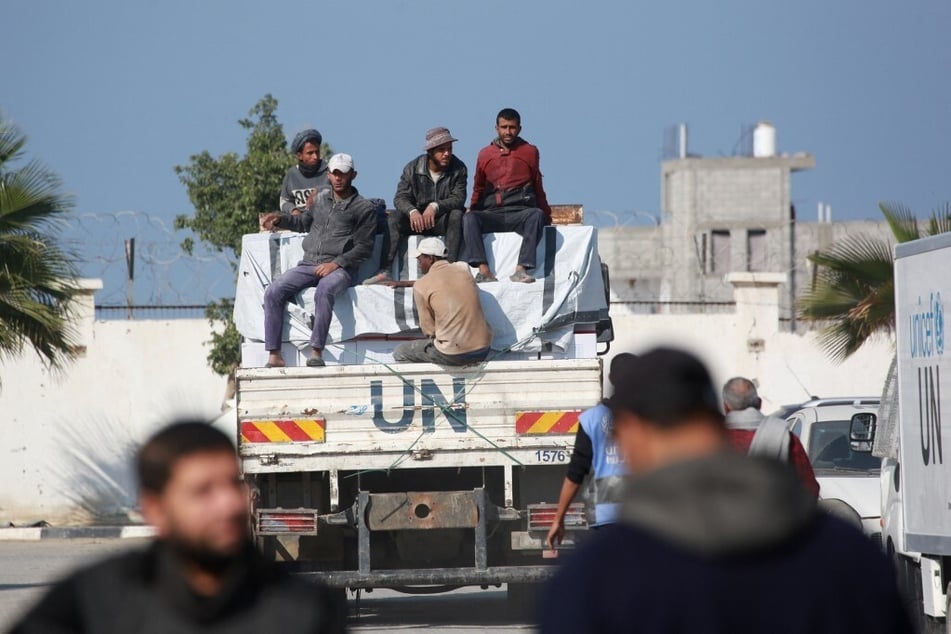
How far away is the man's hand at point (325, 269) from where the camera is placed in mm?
11727

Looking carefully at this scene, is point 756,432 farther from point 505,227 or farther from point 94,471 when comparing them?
point 94,471

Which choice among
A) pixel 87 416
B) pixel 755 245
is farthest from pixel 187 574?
pixel 755 245

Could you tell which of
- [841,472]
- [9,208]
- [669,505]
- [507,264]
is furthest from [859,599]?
[9,208]

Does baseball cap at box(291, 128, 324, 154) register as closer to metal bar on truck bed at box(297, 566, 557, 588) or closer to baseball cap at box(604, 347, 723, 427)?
metal bar on truck bed at box(297, 566, 557, 588)

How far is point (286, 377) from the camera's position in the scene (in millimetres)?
11062

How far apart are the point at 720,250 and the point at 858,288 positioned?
3786 cm

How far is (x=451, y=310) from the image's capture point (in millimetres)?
11188

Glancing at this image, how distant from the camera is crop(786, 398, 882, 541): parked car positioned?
1365 centimetres

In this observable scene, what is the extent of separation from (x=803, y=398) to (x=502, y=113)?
12.4 m

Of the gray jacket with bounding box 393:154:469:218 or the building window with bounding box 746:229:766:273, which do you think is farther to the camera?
the building window with bounding box 746:229:766:273

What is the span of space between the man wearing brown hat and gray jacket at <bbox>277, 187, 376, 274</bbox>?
26 centimetres

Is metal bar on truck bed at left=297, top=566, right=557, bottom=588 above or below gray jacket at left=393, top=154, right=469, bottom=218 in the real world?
below

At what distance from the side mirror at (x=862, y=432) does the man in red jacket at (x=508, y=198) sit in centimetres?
248

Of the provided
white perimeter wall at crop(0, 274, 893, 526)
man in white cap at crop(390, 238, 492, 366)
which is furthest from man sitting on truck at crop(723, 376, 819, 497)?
white perimeter wall at crop(0, 274, 893, 526)
